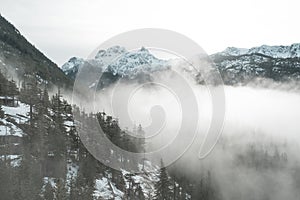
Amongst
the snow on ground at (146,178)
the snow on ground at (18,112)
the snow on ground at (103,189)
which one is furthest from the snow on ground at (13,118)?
the snow on ground at (146,178)

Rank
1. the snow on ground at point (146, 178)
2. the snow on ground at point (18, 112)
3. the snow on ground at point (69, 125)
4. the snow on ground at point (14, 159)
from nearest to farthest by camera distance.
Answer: the snow on ground at point (14, 159) < the snow on ground at point (18, 112) < the snow on ground at point (69, 125) < the snow on ground at point (146, 178)

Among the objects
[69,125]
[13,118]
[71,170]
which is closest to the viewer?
[71,170]

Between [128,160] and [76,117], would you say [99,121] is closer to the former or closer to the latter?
[76,117]

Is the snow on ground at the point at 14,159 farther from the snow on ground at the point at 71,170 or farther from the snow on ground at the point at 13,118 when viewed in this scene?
the snow on ground at the point at 71,170

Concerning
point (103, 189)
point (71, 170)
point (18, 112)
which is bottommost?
point (103, 189)

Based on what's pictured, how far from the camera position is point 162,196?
86.6 meters

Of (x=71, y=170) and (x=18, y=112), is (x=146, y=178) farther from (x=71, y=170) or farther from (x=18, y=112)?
(x=18, y=112)

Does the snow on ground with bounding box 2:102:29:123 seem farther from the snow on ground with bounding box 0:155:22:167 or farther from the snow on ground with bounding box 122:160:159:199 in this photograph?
the snow on ground with bounding box 122:160:159:199

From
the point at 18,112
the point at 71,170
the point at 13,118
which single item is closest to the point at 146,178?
the point at 71,170

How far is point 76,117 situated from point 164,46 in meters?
49.4

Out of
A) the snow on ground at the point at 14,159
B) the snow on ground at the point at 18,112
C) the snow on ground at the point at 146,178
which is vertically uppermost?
the snow on ground at the point at 18,112

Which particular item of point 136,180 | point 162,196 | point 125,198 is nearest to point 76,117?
point 136,180

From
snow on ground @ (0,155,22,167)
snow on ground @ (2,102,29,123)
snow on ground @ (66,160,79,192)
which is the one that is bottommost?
snow on ground @ (66,160,79,192)

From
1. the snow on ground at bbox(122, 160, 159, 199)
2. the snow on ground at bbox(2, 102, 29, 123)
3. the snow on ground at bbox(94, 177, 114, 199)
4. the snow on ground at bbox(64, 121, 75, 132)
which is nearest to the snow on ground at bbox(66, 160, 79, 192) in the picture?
the snow on ground at bbox(94, 177, 114, 199)
